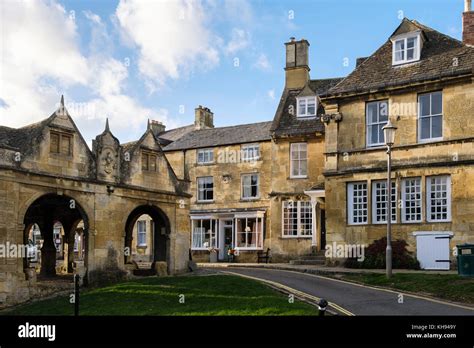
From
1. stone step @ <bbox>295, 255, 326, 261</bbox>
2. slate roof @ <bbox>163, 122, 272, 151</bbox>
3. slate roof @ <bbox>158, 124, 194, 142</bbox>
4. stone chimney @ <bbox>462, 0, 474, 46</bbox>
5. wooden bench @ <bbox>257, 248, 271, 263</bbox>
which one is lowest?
wooden bench @ <bbox>257, 248, 271, 263</bbox>

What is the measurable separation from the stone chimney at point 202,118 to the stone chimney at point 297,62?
10085 mm

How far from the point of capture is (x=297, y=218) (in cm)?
3400

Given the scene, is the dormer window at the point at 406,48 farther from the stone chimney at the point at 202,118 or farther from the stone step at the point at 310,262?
the stone chimney at the point at 202,118

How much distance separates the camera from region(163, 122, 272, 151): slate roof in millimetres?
38688

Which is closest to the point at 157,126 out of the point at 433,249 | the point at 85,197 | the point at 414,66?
the point at 414,66

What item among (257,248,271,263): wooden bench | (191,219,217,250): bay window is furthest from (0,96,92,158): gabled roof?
(191,219,217,250): bay window

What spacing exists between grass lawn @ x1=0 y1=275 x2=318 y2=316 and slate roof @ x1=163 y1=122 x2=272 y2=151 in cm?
1950

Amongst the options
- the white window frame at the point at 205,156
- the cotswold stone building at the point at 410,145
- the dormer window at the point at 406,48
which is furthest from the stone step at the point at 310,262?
the white window frame at the point at 205,156

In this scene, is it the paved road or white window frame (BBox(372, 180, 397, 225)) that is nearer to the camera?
the paved road

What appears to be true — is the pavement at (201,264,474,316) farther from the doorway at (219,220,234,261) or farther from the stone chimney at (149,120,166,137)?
the stone chimney at (149,120,166,137)

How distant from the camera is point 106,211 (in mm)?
21672

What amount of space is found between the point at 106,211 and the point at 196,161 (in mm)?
19019

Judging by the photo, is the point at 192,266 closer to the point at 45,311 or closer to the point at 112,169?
the point at 112,169
